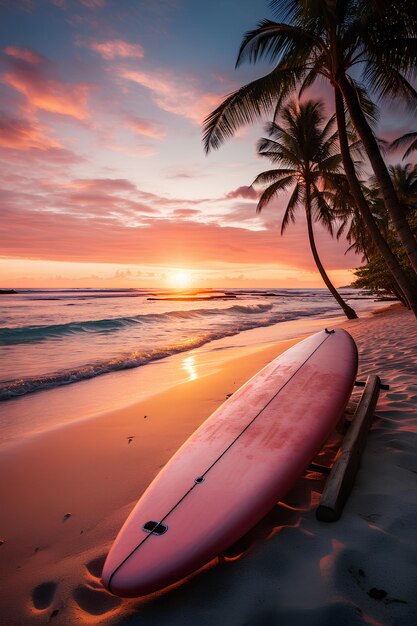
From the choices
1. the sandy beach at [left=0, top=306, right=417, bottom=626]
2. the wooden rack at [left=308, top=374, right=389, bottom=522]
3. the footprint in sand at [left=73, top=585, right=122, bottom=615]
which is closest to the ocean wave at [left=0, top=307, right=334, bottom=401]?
the sandy beach at [left=0, top=306, right=417, bottom=626]

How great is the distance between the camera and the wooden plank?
5.78ft

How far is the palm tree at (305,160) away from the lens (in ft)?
39.8

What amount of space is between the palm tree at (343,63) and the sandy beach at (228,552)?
336 centimetres

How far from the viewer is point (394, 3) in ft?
14.3

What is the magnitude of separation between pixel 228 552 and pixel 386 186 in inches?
187

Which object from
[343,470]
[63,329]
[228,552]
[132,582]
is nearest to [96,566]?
[132,582]

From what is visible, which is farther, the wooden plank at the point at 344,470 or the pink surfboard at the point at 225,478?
the wooden plank at the point at 344,470

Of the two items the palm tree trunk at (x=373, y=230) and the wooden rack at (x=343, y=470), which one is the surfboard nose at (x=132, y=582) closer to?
the wooden rack at (x=343, y=470)

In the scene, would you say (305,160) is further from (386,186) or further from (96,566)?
(96,566)

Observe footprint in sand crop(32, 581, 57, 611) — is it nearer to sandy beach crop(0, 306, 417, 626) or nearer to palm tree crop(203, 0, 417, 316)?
sandy beach crop(0, 306, 417, 626)

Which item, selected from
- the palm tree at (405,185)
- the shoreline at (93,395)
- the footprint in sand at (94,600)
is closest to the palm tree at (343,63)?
the shoreline at (93,395)

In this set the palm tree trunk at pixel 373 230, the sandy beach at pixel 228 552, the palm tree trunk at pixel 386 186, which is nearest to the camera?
the sandy beach at pixel 228 552

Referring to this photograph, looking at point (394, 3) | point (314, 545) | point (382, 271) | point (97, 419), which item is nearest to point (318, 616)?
point (314, 545)

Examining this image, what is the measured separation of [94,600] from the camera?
152 cm
